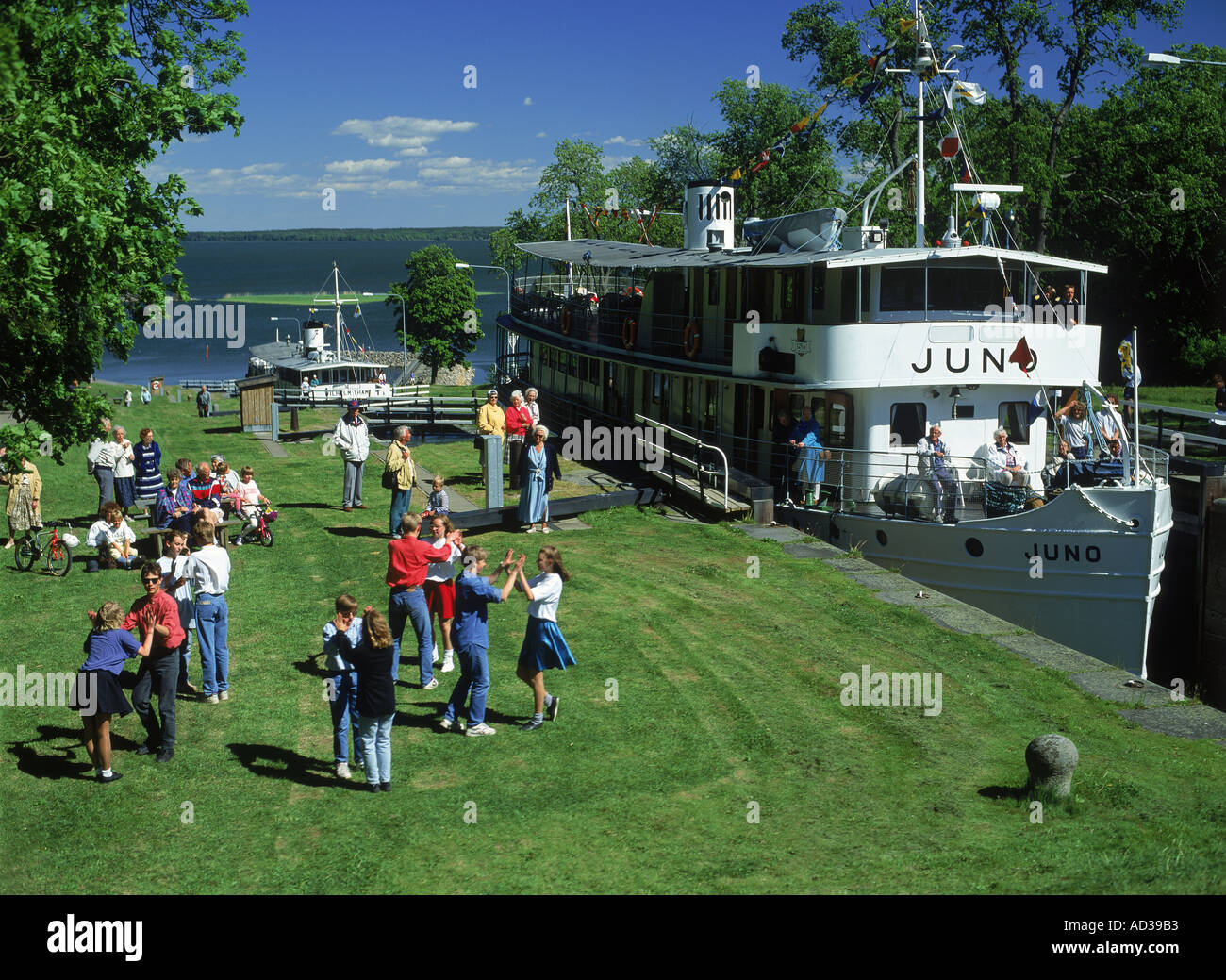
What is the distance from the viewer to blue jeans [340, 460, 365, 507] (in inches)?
836

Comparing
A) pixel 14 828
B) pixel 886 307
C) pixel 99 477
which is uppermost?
pixel 886 307

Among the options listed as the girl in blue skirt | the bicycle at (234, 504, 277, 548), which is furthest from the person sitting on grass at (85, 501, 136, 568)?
the girl in blue skirt

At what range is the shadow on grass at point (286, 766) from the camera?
1038 cm

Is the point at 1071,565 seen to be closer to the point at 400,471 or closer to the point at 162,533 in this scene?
the point at 400,471

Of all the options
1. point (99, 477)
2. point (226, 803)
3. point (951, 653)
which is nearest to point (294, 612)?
point (226, 803)

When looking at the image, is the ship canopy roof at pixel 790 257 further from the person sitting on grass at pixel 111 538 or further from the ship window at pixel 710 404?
the person sitting on grass at pixel 111 538

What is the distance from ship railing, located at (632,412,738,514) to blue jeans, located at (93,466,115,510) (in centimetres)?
982

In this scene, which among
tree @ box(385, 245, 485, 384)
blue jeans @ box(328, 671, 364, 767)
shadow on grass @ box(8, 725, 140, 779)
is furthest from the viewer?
tree @ box(385, 245, 485, 384)

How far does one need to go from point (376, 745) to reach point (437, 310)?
78373mm

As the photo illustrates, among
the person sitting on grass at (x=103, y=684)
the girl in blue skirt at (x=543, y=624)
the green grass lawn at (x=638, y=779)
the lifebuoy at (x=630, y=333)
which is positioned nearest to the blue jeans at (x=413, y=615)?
the green grass lawn at (x=638, y=779)

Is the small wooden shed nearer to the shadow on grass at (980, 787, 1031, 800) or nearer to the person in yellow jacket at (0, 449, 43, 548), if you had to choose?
the person in yellow jacket at (0, 449, 43, 548)
